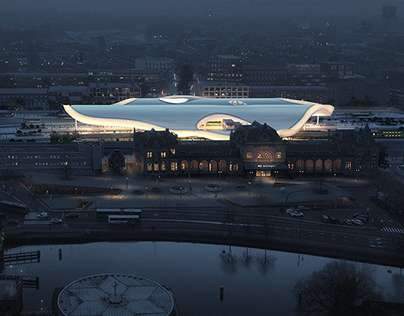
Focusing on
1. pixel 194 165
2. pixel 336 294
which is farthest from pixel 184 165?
pixel 336 294

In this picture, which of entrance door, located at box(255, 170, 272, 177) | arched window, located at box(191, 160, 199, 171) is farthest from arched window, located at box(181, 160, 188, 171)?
entrance door, located at box(255, 170, 272, 177)

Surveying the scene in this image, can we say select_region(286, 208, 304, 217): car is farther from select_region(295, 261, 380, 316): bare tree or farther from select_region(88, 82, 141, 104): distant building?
select_region(88, 82, 141, 104): distant building

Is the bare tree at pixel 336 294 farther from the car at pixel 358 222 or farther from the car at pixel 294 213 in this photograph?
the car at pixel 294 213

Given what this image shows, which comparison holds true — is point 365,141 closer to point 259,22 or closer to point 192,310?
point 192,310

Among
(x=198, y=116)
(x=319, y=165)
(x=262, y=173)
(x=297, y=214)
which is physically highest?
(x=198, y=116)

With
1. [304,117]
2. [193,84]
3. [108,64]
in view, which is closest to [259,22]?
[108,64]

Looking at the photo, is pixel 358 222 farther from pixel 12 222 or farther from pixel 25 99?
pixel 25 99
